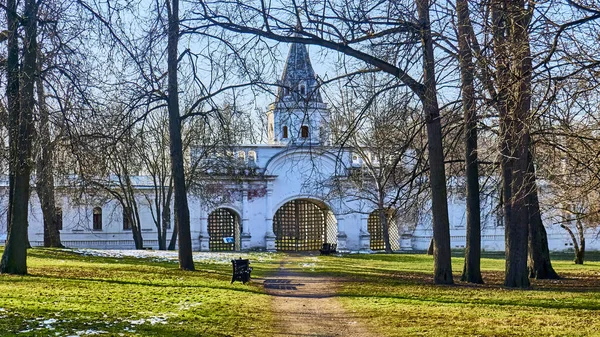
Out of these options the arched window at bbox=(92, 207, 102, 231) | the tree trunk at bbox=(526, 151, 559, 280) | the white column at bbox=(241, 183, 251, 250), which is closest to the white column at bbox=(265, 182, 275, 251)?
the white column at bbox=(241, 183, 251, 250)

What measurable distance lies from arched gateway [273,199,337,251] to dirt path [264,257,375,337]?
2643 centimetres

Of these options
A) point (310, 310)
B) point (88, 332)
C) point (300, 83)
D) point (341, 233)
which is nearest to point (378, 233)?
point (341, 233)

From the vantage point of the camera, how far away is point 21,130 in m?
15.3

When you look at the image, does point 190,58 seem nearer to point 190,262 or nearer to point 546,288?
point 190,262

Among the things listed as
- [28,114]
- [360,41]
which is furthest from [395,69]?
[28,114]

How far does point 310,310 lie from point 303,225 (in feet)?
112

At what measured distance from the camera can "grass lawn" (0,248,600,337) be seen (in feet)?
31.5

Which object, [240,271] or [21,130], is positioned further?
[240,271]

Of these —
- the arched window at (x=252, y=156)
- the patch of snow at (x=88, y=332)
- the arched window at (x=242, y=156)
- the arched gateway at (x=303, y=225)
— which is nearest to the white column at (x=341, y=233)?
the arched gateway at (x=303, y=225)

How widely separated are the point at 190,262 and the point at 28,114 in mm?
7276

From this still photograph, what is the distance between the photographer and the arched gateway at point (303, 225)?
46250mm

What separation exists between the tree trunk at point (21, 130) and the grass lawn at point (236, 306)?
668mm

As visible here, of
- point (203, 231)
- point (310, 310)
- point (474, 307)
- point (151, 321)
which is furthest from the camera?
point (203, 231)

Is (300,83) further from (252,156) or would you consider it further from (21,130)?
(252,156)
